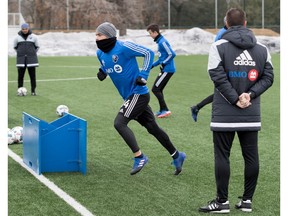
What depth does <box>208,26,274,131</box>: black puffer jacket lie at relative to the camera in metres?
7.05

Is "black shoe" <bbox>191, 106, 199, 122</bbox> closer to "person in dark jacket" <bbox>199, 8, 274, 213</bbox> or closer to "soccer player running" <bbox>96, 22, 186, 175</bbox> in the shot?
"soccer player running" <bbox>96, 22, 186, 175</bbox>

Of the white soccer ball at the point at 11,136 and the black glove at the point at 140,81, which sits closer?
the black glove at the point at 140,81

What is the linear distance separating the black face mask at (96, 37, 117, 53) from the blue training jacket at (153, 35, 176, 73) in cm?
596

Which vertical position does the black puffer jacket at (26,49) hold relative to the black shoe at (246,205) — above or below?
above

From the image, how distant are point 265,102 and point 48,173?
405 inches

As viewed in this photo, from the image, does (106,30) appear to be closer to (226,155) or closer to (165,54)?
(226,155)

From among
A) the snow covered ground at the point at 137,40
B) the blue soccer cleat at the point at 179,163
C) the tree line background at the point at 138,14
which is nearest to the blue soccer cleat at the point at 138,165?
the blue soccer cleat at the point at 179,163

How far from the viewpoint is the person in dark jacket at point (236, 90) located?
7.06 meters

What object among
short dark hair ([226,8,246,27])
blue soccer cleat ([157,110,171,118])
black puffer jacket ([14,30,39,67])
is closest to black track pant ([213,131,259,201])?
short dark hair ([226,8,246,27])

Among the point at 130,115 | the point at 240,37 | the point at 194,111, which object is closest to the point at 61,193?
the point at 130,115

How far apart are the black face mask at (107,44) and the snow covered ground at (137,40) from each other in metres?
40.7

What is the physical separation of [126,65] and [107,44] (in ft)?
1.21

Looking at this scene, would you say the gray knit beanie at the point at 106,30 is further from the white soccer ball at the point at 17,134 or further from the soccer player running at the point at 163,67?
the soccer player running at the point at 163,67
